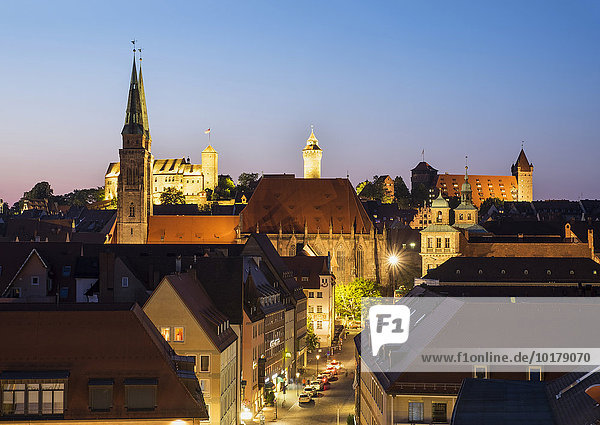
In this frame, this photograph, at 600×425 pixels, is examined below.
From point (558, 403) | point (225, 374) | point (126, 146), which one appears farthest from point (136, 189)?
point (558, 403)

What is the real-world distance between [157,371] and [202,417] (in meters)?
3.00

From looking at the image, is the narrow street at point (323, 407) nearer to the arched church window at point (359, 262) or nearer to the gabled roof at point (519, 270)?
the gabled roof at point (519, 270)

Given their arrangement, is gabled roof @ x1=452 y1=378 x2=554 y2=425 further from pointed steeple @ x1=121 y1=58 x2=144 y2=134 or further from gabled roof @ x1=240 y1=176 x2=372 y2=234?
pointed steeple @ x1=121 y1=58 x2=144 y2=134

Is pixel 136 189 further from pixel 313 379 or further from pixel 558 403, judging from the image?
pixel 558 403

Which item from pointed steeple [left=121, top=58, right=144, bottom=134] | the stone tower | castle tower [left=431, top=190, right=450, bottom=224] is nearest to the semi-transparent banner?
castle tower [left=431, top=190, right=450, bottom=224]

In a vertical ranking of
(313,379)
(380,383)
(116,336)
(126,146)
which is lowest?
(313,379)

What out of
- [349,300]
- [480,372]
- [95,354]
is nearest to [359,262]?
[349,300]

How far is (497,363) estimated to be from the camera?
56.2m

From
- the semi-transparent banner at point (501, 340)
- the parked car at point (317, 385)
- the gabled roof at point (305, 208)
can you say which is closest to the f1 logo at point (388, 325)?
the semi-transparent banner at point (501, 340)

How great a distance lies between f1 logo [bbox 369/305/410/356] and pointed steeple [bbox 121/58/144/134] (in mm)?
104771

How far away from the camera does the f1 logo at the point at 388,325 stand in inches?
2618

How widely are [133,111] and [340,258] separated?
42.6 m

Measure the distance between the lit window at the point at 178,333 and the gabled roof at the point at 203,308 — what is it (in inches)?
48.3

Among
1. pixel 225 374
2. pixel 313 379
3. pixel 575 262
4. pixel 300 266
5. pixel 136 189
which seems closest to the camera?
pixel 225 374
